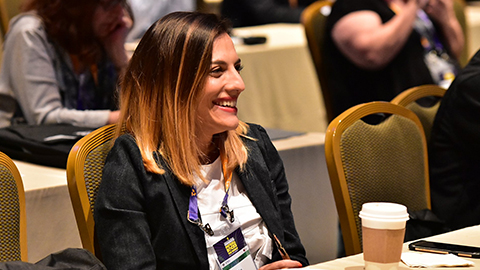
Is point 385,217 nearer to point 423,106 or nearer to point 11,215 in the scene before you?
point 11,215

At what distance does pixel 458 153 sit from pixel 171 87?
1026 millimetres

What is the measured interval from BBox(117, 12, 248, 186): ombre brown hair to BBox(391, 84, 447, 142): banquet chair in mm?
831

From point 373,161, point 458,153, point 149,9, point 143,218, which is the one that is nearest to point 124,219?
point 143,218

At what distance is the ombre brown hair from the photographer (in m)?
1.52

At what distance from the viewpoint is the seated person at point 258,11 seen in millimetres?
5461

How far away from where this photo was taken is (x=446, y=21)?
11.1 ft

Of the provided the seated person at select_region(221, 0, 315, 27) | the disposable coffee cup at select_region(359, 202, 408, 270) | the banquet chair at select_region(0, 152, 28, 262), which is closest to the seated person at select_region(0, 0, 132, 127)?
the banquet chair at select_region(0, 152, 28, 262)

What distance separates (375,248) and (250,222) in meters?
0.46

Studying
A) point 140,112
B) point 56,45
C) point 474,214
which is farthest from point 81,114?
point 474,214

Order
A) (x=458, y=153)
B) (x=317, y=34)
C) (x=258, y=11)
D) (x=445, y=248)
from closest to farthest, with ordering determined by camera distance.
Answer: (x=445, y=248)
(x=458, y=153)
(x=317, y=34)
(x=258, y=11)

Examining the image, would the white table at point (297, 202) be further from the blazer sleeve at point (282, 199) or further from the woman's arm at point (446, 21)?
the woman's arm at point (446, 21)

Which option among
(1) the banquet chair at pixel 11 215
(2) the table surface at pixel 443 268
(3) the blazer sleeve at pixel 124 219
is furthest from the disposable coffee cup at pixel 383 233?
(1) the banquet chair at pixel 11 215

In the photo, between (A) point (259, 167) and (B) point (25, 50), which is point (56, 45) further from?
(A) point (259, 167)

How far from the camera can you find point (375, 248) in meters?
1.20
